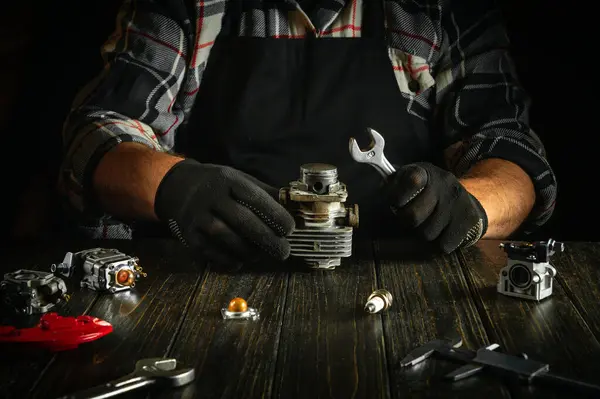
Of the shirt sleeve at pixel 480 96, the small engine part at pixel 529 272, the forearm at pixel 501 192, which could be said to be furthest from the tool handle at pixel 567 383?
the shirt sleeve at pixel 480 96

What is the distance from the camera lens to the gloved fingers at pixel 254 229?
133cm

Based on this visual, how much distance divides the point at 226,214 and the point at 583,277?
22.4 inches

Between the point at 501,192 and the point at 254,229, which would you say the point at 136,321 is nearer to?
the point at 254,229

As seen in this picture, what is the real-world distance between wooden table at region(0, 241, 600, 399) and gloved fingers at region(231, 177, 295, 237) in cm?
8

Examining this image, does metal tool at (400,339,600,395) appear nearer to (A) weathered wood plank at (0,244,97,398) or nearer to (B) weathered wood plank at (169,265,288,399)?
(B) weathered wood plank at (169,265,288,399)

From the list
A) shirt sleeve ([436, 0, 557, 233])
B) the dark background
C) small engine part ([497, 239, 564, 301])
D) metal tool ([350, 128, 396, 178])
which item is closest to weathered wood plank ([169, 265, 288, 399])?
metal tool ([350, 128, 396, 178])

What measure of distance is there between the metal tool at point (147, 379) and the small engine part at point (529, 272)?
20.3 inches

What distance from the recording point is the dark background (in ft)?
6.87

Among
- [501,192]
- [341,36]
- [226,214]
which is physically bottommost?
[501,192]

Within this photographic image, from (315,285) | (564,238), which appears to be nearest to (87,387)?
(315,285)

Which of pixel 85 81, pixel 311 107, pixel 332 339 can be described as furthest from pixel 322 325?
pixel 85 81

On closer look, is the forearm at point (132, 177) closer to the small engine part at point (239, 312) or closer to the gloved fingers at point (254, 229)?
the gloved fingers at point (254, 229)

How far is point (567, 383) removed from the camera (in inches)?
36.6

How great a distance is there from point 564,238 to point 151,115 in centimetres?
110
